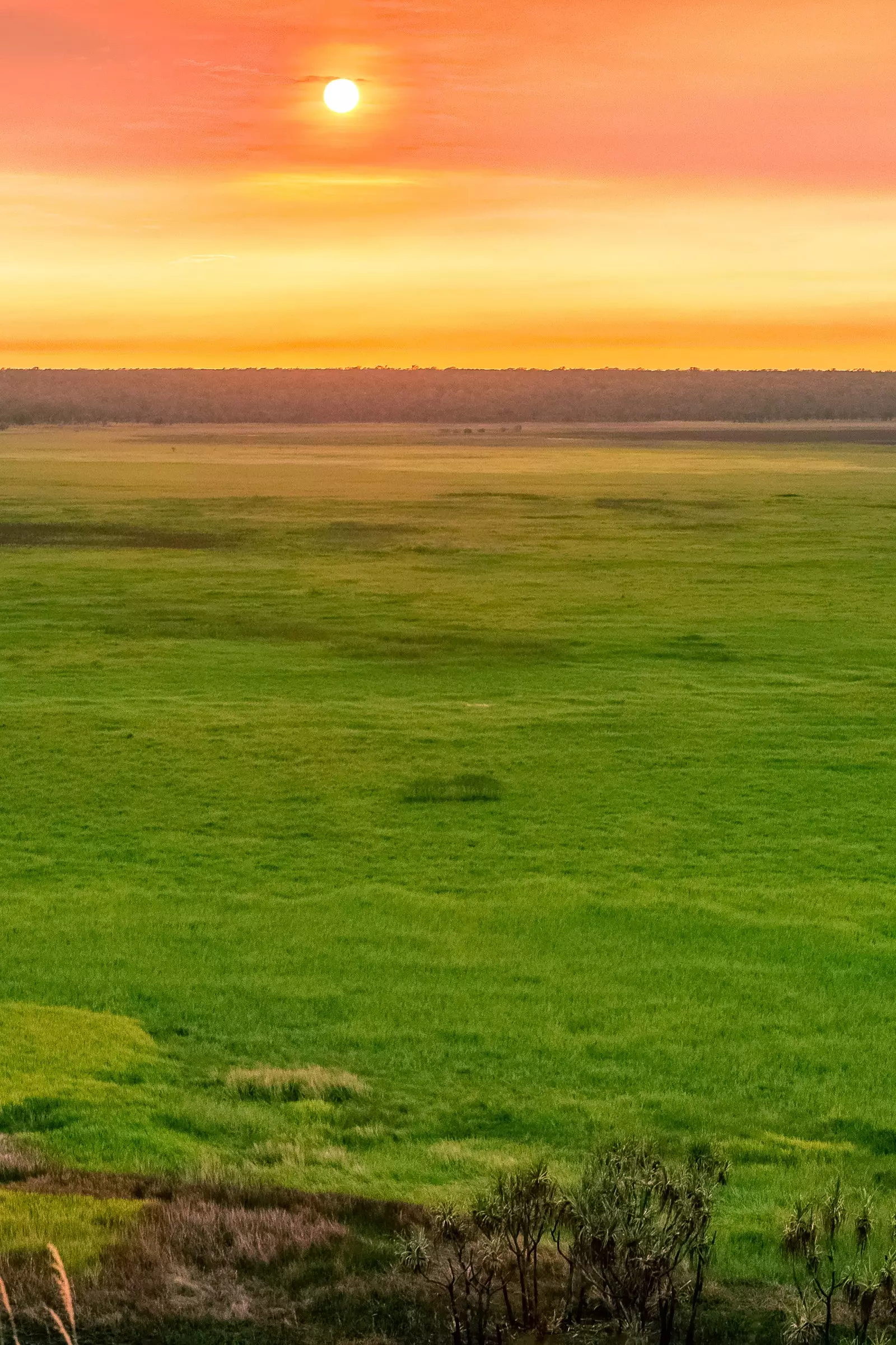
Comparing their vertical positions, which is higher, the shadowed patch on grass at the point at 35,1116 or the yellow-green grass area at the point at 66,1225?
the yellow-green grass area at the point at 66,1225

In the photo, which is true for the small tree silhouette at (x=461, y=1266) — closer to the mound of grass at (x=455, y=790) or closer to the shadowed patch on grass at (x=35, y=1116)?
the shadowed patch on grass at (x=35, y=1116)

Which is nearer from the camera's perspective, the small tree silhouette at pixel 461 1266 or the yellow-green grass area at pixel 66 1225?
the small tree silhouette at pixel 461 1266

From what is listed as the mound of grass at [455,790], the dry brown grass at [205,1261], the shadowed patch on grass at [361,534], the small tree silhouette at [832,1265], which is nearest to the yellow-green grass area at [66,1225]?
the dry brown grass at [205,1261]

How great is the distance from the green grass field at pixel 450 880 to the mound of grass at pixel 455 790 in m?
0.11

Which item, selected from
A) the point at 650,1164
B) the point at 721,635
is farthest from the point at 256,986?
the point at 721,635

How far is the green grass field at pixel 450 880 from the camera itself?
12.8 meters

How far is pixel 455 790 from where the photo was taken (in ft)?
80.4

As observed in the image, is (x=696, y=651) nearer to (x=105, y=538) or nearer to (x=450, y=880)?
(x=450, y=880)

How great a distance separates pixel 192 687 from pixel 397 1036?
20.4 metres

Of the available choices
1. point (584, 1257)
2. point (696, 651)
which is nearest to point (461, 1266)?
point (584, 1257)

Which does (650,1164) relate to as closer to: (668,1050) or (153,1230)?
(153,1230)

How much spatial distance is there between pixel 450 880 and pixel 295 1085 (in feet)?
23.3

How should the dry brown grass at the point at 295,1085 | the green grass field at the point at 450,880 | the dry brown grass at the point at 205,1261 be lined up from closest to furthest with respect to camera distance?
the dry brown grass at the point at 205,1261 < the green grass field at the point at 450,880 < the dry brown grass at the point at 295,1085

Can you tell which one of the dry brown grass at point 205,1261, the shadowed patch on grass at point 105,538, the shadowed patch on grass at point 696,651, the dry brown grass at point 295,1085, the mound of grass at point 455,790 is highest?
the shadowed patch on grass at point 105,538
